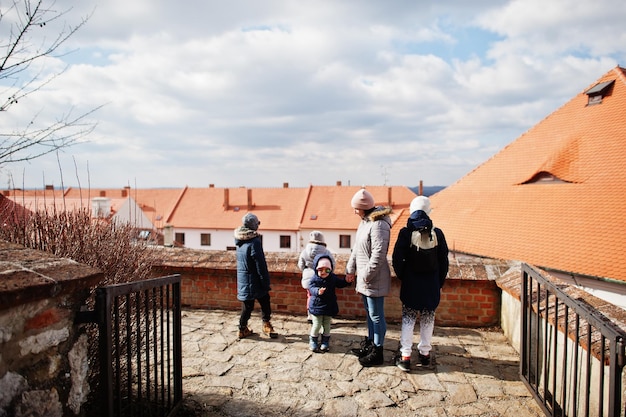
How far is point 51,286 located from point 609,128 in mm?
23853

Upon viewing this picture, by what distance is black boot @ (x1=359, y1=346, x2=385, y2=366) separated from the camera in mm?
4293

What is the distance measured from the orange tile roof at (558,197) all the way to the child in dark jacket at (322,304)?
15210mm

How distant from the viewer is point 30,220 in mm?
3588

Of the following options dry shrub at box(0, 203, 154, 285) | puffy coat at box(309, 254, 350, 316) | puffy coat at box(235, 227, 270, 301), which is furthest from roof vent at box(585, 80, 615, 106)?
dry shrub at box(0, 203, 154, 285)

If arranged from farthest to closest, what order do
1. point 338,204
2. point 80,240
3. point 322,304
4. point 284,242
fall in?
point 338,204 → point 284,242 → point 322,304 → point 80,240

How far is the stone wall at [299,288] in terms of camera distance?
17.9ft

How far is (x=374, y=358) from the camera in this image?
4301mm

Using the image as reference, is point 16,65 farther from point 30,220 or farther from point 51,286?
point 51,286

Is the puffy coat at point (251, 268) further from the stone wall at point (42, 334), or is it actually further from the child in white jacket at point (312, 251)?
the stone wall at point (42, 334)

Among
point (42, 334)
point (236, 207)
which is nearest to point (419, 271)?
point (42, 334)

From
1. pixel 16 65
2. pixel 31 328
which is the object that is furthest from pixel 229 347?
pixel 16 65

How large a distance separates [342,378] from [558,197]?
19.5 metres

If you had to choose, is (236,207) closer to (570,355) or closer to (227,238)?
(227,238)

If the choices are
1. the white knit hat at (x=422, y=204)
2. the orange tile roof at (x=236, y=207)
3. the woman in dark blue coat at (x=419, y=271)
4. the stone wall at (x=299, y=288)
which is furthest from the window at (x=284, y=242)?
the white knit hat at (x=422, y=204)
